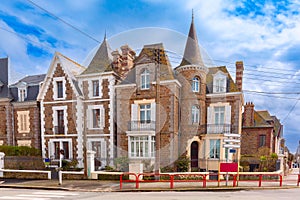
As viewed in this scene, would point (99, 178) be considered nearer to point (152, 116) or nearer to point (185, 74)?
point (152, 116)

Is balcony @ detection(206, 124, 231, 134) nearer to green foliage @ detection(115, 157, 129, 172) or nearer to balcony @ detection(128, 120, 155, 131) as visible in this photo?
balcony @ detection(128, 120, 155, 131)

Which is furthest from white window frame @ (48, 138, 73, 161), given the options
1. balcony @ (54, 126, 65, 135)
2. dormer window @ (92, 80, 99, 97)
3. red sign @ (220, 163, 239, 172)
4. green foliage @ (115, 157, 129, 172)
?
red sign @ (220, 163, 239, 172)

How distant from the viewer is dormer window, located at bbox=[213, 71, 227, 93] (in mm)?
14962

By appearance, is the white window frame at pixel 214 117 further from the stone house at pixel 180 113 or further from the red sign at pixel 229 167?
the red sign at pixel 229 167

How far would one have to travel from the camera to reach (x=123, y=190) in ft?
30.1

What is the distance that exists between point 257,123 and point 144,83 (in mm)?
13446

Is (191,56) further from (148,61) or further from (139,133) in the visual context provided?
(139,133)

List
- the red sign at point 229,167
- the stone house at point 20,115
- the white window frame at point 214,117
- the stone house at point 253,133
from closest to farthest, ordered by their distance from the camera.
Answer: the red sign at point 229,167 < the white window frame at point 214,117 < the stone house at point 20,115 < the stone house at point 253,133

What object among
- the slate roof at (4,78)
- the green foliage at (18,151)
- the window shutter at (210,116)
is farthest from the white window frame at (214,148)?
the slate roof at (4,78)

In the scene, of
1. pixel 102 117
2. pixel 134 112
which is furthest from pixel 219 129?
pixel 102 117

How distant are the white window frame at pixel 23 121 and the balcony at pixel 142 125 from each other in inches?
374

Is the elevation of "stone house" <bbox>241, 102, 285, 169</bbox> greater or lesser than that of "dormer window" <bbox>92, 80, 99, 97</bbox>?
lesser

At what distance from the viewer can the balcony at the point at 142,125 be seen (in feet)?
45.1

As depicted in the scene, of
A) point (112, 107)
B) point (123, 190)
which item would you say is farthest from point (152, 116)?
point (123, 190)
